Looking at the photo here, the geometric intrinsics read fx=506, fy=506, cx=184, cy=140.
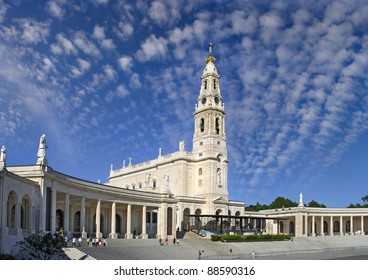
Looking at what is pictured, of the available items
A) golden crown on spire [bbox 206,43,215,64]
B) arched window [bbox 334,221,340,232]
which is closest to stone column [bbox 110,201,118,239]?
golden crown on spire [bbox 206,43,215,64]

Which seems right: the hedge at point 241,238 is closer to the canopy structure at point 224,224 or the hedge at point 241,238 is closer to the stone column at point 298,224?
the canopy structure at point 224,224

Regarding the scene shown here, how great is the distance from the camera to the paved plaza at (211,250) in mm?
46656

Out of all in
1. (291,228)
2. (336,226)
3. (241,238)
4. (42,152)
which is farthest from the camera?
(336,226)

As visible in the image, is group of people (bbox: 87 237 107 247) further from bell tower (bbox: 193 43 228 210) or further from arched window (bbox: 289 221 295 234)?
arched window (bbox: 289 221 295 234)

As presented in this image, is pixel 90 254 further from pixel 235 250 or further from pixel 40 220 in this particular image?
pixel 235 250

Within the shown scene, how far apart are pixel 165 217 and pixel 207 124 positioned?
24904mm

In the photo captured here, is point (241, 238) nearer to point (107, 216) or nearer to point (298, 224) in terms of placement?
point (107, 216)

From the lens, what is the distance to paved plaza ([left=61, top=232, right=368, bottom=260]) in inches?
1837

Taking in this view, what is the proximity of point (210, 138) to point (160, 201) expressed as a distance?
73.1 ft

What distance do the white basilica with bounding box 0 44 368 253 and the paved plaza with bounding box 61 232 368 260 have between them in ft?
12.4

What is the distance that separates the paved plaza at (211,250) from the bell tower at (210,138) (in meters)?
15.0

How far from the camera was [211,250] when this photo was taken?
191 ft

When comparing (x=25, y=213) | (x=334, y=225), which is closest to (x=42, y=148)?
(x=25, y=213)
